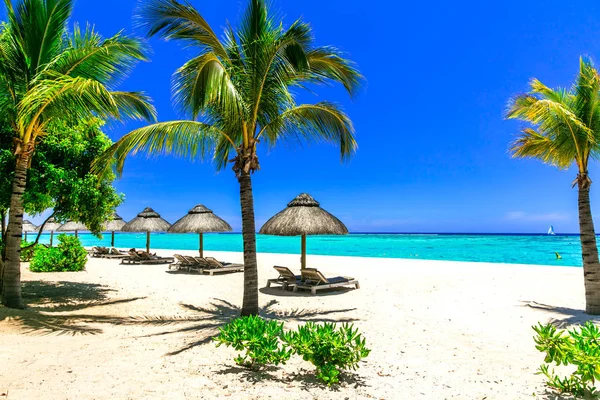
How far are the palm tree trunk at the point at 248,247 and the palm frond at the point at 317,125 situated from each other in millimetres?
1175

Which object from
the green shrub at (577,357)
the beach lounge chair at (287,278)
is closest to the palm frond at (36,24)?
the beach lounge chair at (287,278)

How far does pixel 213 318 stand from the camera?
753cm

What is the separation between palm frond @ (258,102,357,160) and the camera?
7539mm

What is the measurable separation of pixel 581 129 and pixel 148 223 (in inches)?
773

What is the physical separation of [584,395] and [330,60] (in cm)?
615

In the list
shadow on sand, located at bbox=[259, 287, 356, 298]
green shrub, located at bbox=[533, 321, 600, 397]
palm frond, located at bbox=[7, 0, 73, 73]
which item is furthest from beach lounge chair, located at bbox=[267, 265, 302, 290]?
green shrub, located at bbox=[533, 321, 600, 397]

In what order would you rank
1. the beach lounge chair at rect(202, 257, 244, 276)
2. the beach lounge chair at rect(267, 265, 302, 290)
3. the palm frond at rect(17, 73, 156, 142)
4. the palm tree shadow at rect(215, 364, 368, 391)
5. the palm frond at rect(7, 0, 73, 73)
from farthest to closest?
the beach lounge chair at rect(202, 257, 244, 276) < the beach lounge chair at rect(267, 265, 302, 290) < the palm frond at rect(7, 0, 73, 73) < the palm frond at rect(17, 73, 156, 142) < the palm tree shadow at rect(215, 364, 368, 391)

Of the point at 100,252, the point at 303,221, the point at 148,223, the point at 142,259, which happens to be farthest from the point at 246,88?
the point at 100,252

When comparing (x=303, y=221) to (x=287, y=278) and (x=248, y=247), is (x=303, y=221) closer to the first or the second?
(x=287, y=278)

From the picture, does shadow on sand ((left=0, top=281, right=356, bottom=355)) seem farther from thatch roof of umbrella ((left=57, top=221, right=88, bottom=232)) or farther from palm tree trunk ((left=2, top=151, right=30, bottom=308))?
thatch roof of umbrella ((left=57, top=221, right=88, bottom=232))

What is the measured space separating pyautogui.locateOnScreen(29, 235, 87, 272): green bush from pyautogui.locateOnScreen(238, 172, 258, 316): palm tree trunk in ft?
38.5

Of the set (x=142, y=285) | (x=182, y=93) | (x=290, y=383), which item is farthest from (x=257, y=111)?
(x=142, y=285)

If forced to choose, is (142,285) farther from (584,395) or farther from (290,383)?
(584,395)

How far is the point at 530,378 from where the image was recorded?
4.51 metres
